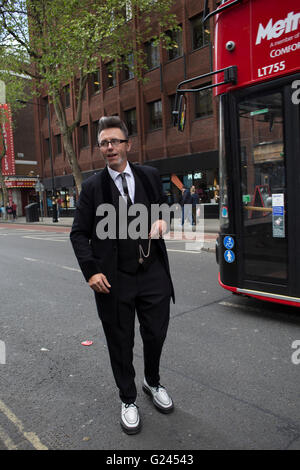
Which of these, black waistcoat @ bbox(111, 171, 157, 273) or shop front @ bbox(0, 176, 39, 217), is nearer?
black waistcoat @ bbox(111, 171, 157, 273)

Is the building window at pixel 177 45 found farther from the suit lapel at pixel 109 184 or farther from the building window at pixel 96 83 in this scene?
the suit lapel at pixel 109 184

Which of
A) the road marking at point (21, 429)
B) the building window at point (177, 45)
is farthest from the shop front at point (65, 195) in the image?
the road marking at point (21, 429)

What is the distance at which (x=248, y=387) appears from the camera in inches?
118

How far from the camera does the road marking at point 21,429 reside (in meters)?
2.34

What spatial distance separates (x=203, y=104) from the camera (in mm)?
20000

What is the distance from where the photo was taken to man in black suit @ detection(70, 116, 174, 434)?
246 centimetres

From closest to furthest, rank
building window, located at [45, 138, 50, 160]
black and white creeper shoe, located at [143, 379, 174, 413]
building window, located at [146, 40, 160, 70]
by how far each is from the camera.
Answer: black and white creeper shoe, located at [143, 379, 174, 413] → building window, located at [146, 40, 160, 70] → building window, located at [45, 138, 50, 160]

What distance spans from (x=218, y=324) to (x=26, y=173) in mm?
46148

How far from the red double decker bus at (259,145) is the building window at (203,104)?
51.1 ft

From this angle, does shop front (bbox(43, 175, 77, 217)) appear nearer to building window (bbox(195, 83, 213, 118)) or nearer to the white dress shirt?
building window (bbox(195, 83, 213, 118))

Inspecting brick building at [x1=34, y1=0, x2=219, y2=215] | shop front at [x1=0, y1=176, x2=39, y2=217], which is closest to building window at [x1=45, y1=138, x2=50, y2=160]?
brick building at [x1=34, y1=0, x2=219, y2=215]

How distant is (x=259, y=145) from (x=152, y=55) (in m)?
20.8

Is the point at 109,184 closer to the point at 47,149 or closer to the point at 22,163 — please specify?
the point at 47,149
